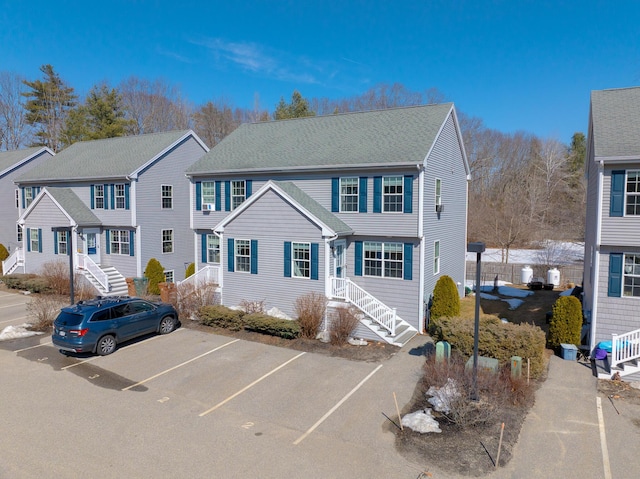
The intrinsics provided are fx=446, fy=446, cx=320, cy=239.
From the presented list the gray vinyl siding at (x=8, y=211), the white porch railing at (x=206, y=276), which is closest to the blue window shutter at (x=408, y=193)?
the white porch railing at (x=206, y=276)

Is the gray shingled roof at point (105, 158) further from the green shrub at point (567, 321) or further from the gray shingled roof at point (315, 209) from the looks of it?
the green shrub at point (567, 321)

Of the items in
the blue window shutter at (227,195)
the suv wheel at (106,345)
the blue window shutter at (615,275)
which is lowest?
the suv wheel at (106,345)

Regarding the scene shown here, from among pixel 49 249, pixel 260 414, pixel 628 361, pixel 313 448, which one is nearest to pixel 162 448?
pixel 260 414

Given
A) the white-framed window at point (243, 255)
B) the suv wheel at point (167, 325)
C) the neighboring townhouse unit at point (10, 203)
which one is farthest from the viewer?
the neighboring townhouse unit at point (10, 203)

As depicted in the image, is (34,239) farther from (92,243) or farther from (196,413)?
(196,413)

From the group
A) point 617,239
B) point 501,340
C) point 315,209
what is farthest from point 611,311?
point 315,209
